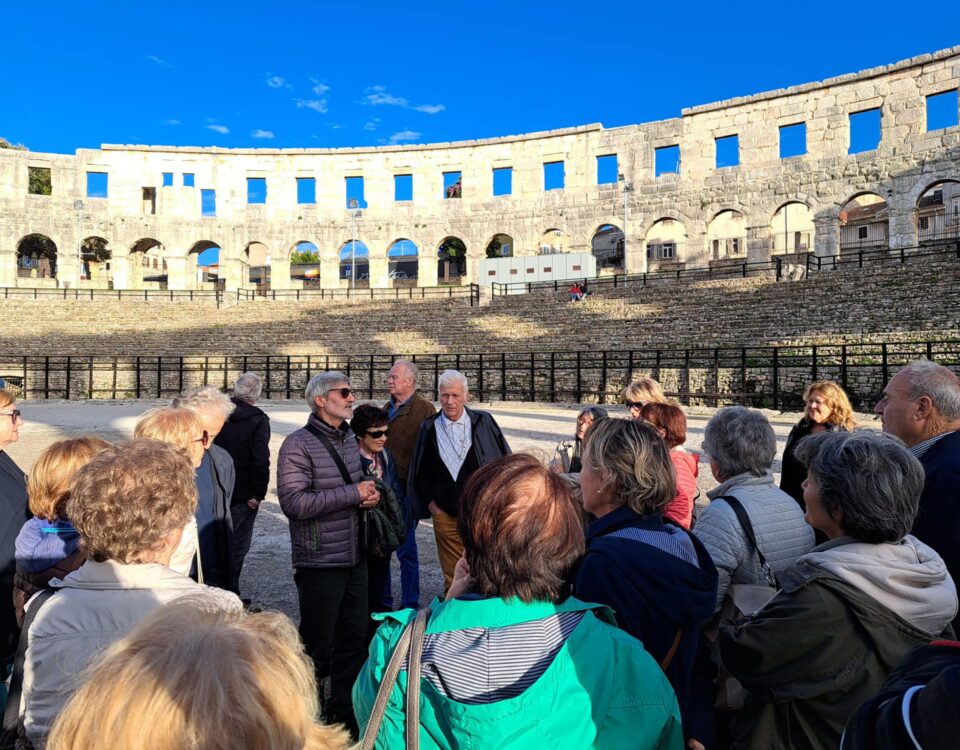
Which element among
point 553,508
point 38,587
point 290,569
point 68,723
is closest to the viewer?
point 68,723

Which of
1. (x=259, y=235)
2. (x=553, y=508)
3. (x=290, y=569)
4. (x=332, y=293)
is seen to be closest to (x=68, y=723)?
(x=553, y=508)

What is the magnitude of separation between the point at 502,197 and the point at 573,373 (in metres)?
19.3

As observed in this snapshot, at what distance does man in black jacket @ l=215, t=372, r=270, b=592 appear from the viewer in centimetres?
440

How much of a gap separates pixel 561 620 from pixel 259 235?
122 ft

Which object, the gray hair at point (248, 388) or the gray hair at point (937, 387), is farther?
the gray hair at point (248, 388)

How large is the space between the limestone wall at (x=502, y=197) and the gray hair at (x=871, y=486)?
28.7 metres

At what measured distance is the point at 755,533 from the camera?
2.37 m

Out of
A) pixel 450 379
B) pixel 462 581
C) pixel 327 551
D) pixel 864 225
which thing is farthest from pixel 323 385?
pixel 864 225

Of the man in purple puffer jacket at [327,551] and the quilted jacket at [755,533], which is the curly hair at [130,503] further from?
the quilted jacket at [755,533]

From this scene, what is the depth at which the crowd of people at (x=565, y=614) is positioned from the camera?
964 mm

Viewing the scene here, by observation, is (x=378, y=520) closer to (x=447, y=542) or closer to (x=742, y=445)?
(x=447, y=542)

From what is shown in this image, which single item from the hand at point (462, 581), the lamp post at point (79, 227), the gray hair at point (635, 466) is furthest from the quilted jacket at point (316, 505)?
the lamp post at point (79, 227)

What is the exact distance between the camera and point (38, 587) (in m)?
2.46

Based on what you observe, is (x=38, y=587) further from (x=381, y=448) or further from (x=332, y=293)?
(x=332, y=293)
